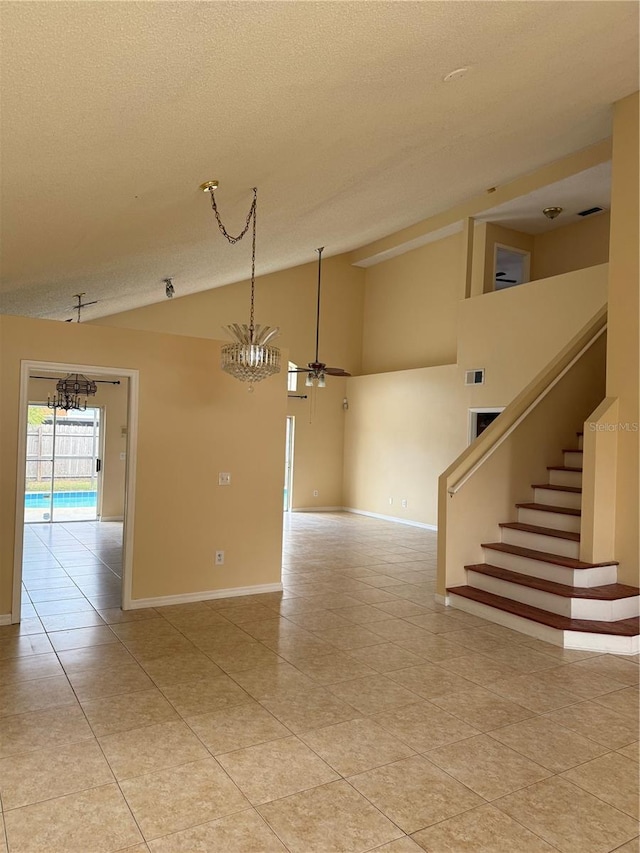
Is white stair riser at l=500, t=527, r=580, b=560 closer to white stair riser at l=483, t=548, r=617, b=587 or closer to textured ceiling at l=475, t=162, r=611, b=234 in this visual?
white stair riser at l=483, t=548, r=617, b=587

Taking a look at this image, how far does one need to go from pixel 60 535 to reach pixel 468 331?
6666mm

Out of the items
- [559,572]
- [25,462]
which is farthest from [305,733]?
[25,462]

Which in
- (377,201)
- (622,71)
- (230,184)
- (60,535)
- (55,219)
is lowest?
(60,535)

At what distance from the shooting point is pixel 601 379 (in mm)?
6449

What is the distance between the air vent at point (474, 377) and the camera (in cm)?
901

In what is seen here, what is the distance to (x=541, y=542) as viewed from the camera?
5.27 meters

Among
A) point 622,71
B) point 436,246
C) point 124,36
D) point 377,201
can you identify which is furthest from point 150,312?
point 124,36

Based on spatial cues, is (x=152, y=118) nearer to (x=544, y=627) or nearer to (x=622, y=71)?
(x=622, y=71)

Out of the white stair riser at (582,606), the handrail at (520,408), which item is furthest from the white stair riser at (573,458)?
the white stair riser at (582,606)

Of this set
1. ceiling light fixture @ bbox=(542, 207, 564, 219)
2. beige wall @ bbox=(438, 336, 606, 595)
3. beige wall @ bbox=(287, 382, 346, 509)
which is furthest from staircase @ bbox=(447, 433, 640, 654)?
beige wall @ bbox=(287, 382, 346, 509)

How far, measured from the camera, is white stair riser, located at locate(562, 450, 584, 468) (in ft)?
19.6

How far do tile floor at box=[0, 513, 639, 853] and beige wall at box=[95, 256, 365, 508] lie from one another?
22.0 ft

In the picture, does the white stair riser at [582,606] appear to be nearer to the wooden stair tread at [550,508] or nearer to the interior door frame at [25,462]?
the wooden stair tread at [550,508]

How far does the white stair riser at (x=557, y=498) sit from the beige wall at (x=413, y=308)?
464cm
